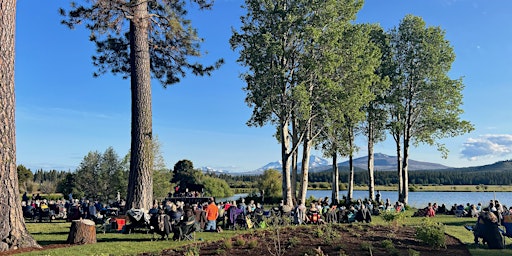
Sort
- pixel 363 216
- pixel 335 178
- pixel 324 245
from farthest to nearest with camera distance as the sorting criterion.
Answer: pixel 335 178
pixel 363 216
pixel 324 245

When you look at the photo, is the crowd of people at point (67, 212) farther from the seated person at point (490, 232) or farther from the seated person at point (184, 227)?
the seated person at point (490, 232)

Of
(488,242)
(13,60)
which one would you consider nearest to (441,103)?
(488,242)

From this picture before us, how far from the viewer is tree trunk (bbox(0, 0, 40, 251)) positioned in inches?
413

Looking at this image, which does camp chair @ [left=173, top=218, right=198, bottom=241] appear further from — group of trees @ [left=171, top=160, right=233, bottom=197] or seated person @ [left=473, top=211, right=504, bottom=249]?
group of trees @ [left=171, top=160, right=233, bottom=197]

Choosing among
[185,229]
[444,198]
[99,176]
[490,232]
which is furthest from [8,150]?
[444,198]

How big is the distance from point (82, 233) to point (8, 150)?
308cm

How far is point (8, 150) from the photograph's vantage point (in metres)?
10.8

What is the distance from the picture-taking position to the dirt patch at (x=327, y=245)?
10.2 metres

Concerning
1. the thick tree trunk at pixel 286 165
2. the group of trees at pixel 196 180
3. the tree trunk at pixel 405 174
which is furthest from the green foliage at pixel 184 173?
the thick tree trunk at pixel 286 165

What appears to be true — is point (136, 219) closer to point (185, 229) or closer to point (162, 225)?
point (162, 225)

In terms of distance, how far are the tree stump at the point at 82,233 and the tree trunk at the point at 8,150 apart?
43.9 inches

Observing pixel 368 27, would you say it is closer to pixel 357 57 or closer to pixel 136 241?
pixel 357 57

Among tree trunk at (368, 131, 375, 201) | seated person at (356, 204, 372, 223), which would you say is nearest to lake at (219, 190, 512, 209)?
tree trunk at (368, 131, 375, 201)

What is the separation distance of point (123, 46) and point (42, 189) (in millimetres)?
63900
